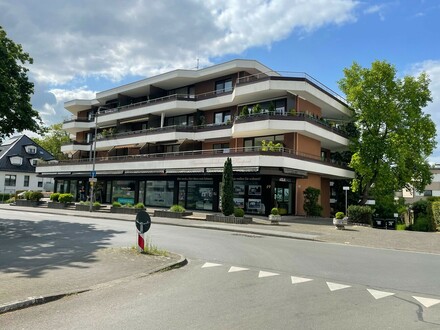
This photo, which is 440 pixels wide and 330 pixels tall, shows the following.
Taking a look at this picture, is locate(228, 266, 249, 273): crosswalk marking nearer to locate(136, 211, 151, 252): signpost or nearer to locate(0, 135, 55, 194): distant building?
locate(136, 211, 151, 252): signpost

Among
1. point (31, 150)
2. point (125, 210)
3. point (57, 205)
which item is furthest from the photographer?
point (31, 150)

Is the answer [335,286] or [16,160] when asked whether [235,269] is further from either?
[16,160]

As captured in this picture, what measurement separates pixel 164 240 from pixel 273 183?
16201 mm

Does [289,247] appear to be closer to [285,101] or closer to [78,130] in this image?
[285,101]

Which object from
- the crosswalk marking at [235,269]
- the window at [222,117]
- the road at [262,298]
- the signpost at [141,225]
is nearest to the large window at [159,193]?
the window at [222,117]

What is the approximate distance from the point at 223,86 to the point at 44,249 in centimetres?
2790

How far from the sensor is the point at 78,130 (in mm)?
55281

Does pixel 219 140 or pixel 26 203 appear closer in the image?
pixel 219 140

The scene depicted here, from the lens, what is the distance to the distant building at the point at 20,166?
2443 inches

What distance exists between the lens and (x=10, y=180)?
6256 cm

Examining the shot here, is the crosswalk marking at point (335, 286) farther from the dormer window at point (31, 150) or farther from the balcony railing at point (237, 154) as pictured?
the dormer window at point (31, 150)

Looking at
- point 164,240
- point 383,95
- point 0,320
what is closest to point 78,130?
point 383,95

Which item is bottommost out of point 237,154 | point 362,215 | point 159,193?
point 362,215

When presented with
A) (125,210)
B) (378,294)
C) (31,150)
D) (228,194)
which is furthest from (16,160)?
(378,294)
